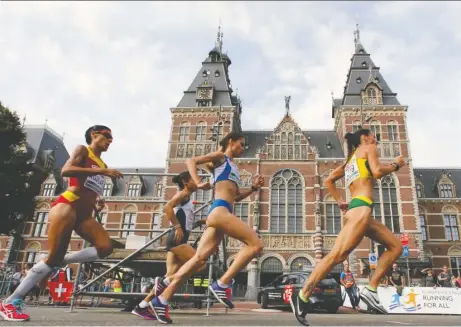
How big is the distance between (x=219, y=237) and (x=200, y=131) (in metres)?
26.3

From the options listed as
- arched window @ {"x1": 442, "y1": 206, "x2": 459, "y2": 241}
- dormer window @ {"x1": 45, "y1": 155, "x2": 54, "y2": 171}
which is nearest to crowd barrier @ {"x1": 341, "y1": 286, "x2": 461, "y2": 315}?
arched window @ {"x1": 442, "y1": 206, "x2": 459, "y2": 241}

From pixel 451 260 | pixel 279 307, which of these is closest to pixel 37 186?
pixel 279 307

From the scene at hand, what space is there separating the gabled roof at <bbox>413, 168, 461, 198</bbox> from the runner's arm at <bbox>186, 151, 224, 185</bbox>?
32529mm

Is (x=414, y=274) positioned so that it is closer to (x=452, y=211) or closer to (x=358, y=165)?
(x=452, y=211)

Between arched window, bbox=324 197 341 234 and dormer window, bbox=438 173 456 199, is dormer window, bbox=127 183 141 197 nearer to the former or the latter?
arched window, bbox=324 197 341 234

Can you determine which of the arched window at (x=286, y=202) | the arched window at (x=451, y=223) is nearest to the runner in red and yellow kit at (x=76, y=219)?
the arched window at (x=286, y=202)

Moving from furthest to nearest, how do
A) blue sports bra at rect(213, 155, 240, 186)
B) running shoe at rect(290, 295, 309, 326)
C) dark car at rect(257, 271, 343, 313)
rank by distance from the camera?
dark car at rect(257, 271, 343, 313)
blue sports bra at rect(213, 155, 240, 186)
running shoe at rect(290, 295, 309, 326)

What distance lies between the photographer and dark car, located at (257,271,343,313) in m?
10.4

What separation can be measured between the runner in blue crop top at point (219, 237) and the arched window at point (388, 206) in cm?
2371

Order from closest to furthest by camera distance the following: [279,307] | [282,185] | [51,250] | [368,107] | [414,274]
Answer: [51,250], [279,307], [414,274], [282,185], [368,107]

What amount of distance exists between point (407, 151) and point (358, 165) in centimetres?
2691

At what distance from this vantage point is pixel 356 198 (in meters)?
3.99

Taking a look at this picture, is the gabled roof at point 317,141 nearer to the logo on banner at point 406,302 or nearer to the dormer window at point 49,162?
the logo on banner at point 406,302

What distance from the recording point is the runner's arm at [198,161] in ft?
12.8
